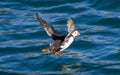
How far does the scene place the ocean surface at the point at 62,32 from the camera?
21906mm

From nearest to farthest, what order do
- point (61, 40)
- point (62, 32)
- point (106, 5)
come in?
point (61, 40)
point (62, 32)
point (106, 5)

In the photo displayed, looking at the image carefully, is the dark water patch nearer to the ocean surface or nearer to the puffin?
the ocean surface

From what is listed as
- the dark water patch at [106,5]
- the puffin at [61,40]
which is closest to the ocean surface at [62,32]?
the dark water patch at [106,5]

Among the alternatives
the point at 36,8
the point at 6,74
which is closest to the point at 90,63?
the point at 6,74

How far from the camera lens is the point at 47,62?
22.5 metres

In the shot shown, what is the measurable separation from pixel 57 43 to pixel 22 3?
9754mm

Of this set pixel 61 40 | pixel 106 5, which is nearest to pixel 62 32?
pixel 106 5

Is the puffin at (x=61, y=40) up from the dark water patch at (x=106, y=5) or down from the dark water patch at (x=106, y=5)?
down

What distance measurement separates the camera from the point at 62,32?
24938 mm

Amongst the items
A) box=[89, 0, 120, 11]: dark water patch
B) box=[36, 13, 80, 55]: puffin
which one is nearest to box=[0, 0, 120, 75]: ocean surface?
box=[89, 0, 120, 11]: dark water patch

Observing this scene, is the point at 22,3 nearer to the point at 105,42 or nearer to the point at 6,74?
the point at 105,42

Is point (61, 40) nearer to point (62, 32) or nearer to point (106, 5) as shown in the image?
point (62, 32)

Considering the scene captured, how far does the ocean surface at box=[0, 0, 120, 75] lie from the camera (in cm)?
2191

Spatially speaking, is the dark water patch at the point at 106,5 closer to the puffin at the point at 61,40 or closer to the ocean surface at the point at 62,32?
the ocean surface at the point at 62,32
